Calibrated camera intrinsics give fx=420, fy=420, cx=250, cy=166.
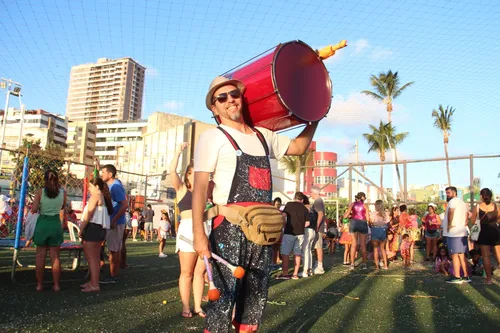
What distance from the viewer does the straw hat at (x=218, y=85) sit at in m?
2.79

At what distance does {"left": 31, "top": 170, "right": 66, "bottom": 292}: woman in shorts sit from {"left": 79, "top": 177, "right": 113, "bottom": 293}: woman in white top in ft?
1.54

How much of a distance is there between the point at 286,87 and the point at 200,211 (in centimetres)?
114

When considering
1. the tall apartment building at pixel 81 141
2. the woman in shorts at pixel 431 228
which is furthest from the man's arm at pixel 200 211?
the tall apartment building at pixel 81 141

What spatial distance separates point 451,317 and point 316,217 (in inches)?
207

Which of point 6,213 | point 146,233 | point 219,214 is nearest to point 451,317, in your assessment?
point 219,214

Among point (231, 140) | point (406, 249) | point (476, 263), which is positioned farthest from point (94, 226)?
point (476, 263)

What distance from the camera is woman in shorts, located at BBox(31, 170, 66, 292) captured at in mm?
6395

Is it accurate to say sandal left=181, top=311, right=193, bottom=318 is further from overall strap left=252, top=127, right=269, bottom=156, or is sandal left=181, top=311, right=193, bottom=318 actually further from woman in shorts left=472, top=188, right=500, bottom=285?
woman in shorts left=472, top=188, right=500, bottom=285

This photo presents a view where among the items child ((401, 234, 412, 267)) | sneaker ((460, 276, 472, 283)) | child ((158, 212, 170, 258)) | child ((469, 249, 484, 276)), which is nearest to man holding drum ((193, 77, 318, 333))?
sneaker ((460, 276, 472, 283))

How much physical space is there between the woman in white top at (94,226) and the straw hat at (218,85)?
13.6ft

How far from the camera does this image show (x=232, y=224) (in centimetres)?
253

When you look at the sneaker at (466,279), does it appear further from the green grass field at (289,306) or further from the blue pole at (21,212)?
the blue pole at (21,212)

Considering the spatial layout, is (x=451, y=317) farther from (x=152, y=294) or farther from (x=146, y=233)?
(x=146, y=233)

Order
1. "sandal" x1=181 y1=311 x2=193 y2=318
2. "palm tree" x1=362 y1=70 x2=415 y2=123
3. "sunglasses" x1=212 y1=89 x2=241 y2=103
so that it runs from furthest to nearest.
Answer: "palm tree" x1=362 y1=70 x2=415 y2=123 < "sandal" x1=181 y1=311 x2=193 y2=318 < "sunglasses" x1=212 y1=89 x2=241 y2=103
